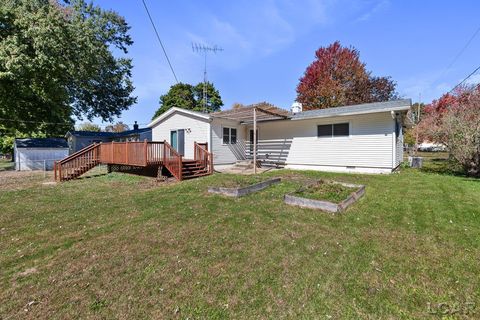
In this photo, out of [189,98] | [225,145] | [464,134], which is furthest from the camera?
[189,98]

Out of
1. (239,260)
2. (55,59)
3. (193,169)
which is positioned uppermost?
(55,59)

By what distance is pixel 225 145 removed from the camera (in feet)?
42.5

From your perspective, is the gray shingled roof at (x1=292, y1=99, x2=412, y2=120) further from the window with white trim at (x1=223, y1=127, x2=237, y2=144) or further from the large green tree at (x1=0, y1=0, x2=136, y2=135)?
the large green tree at (x1=0, y1=0, x2=136, y2=135)

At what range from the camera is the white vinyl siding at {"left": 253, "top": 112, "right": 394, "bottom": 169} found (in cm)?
1007

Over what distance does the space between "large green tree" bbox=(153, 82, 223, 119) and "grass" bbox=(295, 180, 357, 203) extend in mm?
28921

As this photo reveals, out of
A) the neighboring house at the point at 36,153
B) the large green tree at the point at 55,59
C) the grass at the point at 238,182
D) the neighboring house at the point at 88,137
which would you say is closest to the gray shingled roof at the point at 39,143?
the neighboring house at the point at 36,153

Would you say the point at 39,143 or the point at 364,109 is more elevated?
the point at 364,109

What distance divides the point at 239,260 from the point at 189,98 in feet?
112

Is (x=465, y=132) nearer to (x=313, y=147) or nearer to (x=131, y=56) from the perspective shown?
(x=313, y=147)

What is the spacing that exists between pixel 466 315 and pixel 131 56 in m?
24.4

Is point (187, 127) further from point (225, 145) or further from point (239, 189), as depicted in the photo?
point (239, 189)

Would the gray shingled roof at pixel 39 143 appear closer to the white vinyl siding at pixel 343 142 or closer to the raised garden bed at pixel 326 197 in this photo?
the white vinyl siding at pixel 343 142

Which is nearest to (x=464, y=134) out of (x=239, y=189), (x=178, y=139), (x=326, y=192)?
(x=326, y=192)

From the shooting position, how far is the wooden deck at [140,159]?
9562 millimetres
